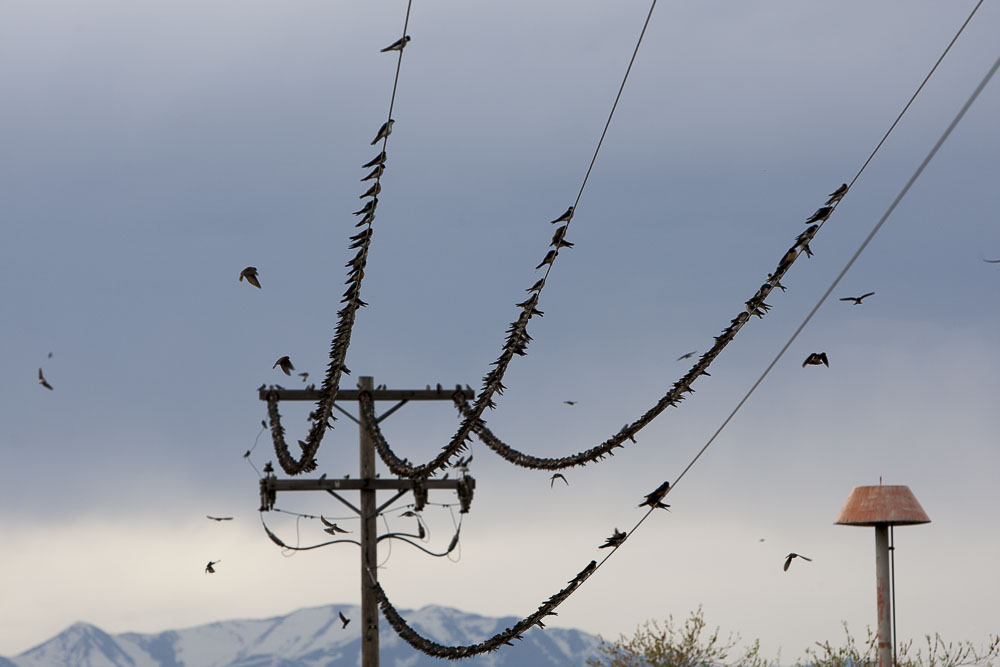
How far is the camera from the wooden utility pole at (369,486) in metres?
18.2

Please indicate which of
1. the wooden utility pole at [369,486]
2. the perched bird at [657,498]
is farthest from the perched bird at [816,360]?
the wooden utility pole at [369,486]

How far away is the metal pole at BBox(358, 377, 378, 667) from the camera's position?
1809 cm

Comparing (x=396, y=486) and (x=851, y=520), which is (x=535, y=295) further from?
(x=851, y=520)

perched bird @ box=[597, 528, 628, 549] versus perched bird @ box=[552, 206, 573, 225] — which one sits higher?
perched bird @ box=[552, 206, 573, 225]

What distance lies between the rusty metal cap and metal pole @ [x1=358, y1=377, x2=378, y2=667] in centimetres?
712

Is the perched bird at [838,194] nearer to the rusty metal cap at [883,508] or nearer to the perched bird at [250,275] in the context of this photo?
the perched bird at [250,275]

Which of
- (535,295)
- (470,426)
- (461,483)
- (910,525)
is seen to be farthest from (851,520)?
→ (535,295)

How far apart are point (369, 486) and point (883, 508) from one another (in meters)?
7.64

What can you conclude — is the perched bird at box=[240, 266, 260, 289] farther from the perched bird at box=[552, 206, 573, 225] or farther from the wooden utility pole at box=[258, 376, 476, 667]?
the wooden utility pole at box=[258, 376, 476, 667]

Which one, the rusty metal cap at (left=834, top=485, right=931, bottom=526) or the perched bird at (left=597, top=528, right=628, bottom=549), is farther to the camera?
the rusty metal cap at (left=834, top=485, right=931, bottom=526)

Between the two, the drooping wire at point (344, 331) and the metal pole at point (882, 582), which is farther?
the metal pole at point (882, 582)

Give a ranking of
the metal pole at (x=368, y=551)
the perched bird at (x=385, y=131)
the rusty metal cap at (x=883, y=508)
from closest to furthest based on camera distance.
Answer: the perched bird at (x=385, y=131), the metal pole at (x=368, y=551), the rusty metal cap at (x=883, y=508)

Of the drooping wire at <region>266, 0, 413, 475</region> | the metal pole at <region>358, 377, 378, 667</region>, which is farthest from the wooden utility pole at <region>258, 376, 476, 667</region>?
the drooping wire at <region>266, 0, 413, 475</region>

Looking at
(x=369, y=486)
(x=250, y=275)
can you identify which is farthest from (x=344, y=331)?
(x=369, y=486)
